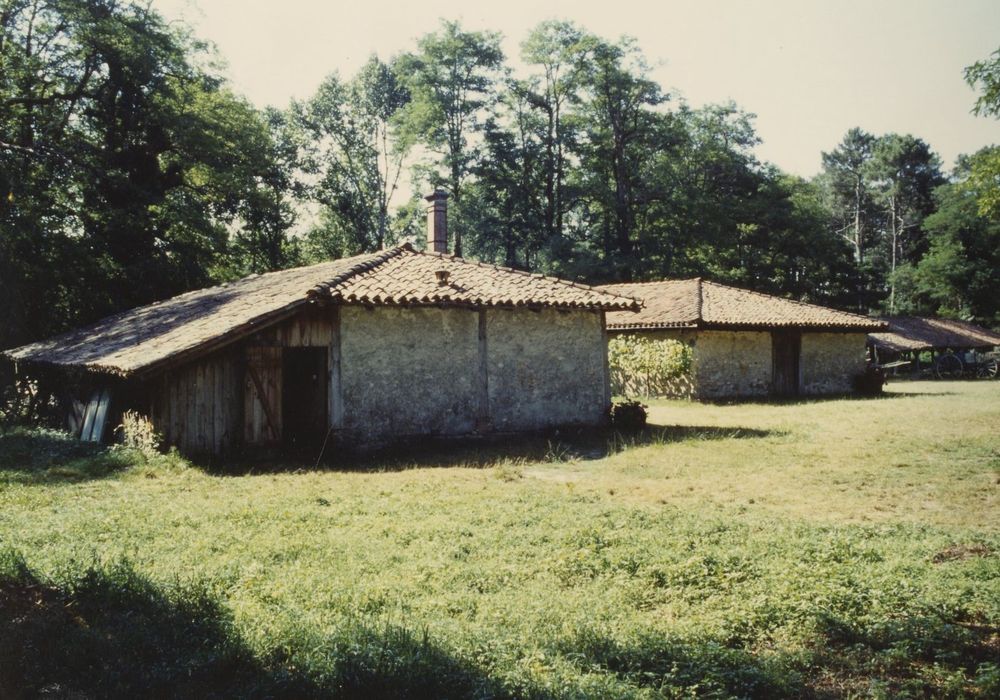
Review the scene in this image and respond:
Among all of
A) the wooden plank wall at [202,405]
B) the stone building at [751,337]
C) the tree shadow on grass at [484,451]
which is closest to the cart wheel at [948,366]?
the stone building at [751,337]

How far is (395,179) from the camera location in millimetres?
42062

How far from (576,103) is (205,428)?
31.4 meters

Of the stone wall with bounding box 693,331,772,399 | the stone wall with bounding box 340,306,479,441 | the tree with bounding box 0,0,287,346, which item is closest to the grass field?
the stone wall with bounding box 340,306,479,441

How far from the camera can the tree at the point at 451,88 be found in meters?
37.2

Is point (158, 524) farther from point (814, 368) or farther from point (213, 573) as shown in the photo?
point (814, 368)

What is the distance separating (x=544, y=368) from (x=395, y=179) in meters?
29.8

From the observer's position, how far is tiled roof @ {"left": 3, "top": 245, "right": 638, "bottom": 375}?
12.4m

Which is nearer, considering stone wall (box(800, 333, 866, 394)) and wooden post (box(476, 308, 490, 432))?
wooden post (box(476, 308, 490, 432))

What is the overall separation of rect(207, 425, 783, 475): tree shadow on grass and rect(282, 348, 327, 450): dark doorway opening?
0.96 meters

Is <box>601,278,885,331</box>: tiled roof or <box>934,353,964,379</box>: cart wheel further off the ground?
<box>601,278,885,331</box>: tiled roof

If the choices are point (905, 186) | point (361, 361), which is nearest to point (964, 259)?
point (905, 186)

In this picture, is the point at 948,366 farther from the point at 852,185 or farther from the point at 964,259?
the point at 852,185

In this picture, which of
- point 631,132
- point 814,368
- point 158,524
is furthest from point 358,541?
point 631,132

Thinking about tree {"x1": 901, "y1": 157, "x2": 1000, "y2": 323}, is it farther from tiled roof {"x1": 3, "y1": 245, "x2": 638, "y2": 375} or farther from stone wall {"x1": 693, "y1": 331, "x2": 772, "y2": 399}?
tiled roof {"x1": 3, "y1": 245, "x2": 638, "y2": 375}
